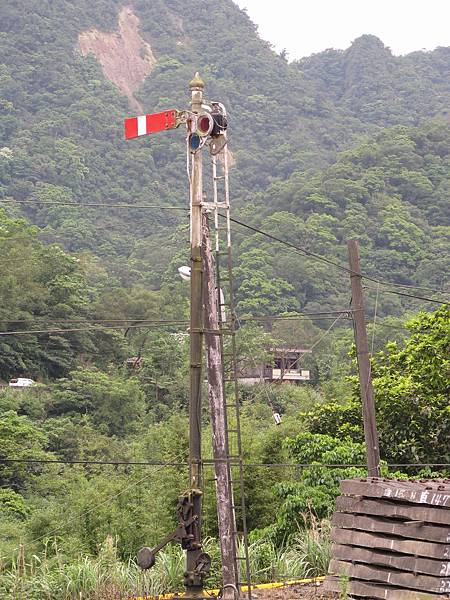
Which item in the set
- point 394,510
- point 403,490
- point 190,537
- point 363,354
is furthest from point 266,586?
point 190,537

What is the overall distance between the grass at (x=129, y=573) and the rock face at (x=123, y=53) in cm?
11220

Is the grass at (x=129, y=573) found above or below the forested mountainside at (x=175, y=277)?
below

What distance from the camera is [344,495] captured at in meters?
11.7

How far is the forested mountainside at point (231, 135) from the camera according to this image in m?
71.3

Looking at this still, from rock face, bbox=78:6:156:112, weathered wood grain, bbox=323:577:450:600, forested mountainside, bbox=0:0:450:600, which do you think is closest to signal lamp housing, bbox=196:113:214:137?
forested mountainside, bbox=0:0:450:600

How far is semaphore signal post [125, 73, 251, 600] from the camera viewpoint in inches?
375

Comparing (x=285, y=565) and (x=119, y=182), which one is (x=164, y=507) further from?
(x=119, y=182)

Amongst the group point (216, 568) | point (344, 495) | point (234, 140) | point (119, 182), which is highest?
point (234, 140)

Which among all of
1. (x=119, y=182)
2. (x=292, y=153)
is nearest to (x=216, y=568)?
(x=119, y=182)

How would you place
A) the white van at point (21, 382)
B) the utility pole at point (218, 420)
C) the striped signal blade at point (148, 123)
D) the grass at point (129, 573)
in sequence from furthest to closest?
the white van at point (21, 382) < the grass at point (129, 573) < the utility pole at point (218, 420) < the striped signal blade at point (148, 123)

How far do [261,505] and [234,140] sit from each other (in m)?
95.2

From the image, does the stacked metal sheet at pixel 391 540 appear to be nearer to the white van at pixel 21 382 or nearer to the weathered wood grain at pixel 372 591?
the weathered wood grain at pixel 372 591

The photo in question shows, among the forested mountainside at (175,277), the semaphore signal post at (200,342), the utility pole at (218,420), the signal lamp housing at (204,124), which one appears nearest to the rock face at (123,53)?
the forested mountainside at (175,277)

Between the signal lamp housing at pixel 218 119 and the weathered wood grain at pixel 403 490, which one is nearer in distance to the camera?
the weathered wood grain at pixel 403 490
